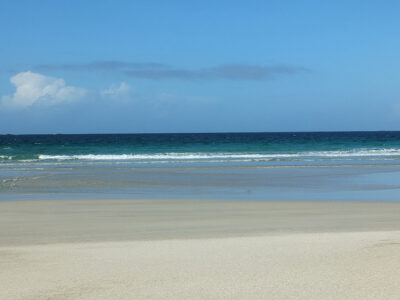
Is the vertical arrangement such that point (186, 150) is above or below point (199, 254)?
above

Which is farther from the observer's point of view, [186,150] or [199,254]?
[186,150]

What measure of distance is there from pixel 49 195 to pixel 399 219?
9772 millimetres

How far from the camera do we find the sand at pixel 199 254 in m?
5.38

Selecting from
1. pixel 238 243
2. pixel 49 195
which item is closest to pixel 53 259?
pixel 238 243

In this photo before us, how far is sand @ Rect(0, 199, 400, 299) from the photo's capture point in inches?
212

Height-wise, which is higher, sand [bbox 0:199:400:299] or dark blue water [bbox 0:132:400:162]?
dark blue water [bbox 0:132:400:162]

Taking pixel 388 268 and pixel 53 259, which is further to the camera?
pixel 53 259

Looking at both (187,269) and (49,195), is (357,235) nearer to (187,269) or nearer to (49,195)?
(187,269)

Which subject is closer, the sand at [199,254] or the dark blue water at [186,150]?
the sand at [199,254]

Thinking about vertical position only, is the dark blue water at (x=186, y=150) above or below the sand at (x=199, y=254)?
above

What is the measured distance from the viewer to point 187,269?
20.1 feet

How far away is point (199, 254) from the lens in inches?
272

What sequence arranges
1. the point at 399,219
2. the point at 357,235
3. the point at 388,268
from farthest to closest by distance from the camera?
the point at 399,219 < the point at 357,235 < the point at 388,268

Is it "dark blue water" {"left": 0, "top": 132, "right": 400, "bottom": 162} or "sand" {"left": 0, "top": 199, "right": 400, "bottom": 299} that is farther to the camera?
"dark blue water" {"left": 0, "top": 132, "right": 400, "bottom": 162}
